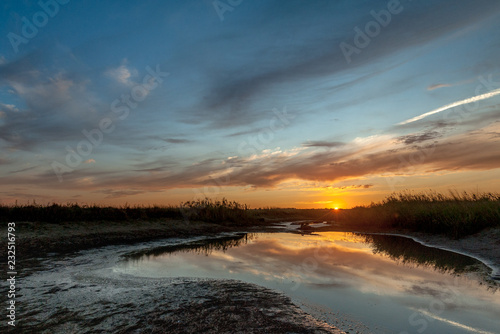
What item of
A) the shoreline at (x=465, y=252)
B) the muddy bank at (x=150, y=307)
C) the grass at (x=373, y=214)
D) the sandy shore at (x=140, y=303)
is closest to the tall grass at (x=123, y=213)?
the grass at (x=373, y=214)

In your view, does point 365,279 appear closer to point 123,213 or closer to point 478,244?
point 478,244

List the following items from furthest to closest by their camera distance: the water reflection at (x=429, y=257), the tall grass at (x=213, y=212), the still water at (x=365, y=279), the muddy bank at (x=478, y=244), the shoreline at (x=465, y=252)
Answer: the tall grass at (x=213, y=212), the muddy bank at (x=478, y=244), the water reflection at (x=429, y=257), the shoreline at (x=465, y=252), the still water at (x=365, y=279)

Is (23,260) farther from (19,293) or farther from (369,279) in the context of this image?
(369,279)

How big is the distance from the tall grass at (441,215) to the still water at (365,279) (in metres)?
3.17

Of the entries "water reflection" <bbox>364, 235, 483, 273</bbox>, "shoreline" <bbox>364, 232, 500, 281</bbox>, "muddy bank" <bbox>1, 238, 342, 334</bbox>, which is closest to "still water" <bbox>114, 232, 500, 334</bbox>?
"water reflection" <bbox>364, 235, 483, 273</bbox>

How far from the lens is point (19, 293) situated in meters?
5.91

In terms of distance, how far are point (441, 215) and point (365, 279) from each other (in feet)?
37.7

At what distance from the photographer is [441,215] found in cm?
1588

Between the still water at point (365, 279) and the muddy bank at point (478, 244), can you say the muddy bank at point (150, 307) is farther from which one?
the muddy bank at point (478, 244)

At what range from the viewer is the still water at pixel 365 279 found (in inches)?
188

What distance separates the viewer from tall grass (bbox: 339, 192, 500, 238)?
44.9 feet

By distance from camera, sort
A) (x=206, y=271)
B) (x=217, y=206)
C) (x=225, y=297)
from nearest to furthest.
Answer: (x=225, y=297) < (x=206, y=271) < (x=217, y=206)

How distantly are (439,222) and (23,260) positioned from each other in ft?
62.0

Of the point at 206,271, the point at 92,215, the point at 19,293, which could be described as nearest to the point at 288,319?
the point at 206,271
